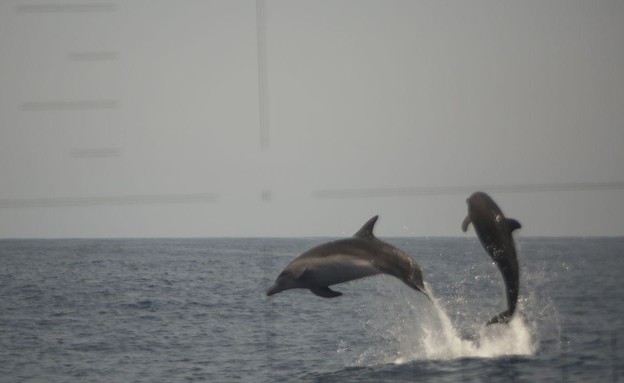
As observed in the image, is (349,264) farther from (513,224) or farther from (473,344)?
(473,344)

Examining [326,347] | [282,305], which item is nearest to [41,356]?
[326,347]

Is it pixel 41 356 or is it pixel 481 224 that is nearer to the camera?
pixel 481 224

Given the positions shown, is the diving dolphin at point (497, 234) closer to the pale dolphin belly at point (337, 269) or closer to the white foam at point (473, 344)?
the pale dolphin belly at point (337, 269)

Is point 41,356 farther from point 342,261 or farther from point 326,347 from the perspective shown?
point 342,261

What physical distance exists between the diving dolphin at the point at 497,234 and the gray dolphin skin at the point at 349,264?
701mm

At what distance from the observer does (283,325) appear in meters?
18.2

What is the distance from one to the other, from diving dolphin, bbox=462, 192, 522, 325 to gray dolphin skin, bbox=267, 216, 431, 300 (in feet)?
2.30

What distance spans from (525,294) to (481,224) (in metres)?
16.4

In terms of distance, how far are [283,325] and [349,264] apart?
8.98 m

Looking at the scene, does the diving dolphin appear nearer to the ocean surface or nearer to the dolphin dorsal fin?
the dolphin dorsal fin

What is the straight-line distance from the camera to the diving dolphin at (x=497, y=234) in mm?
9086

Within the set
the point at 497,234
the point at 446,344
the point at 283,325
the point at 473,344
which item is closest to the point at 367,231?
the point at 497,234

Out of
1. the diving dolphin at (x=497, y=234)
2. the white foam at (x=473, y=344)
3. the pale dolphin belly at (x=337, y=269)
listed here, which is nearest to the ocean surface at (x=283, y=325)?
the white foam at (x=473, y=344)

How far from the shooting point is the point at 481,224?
30.0 feet
